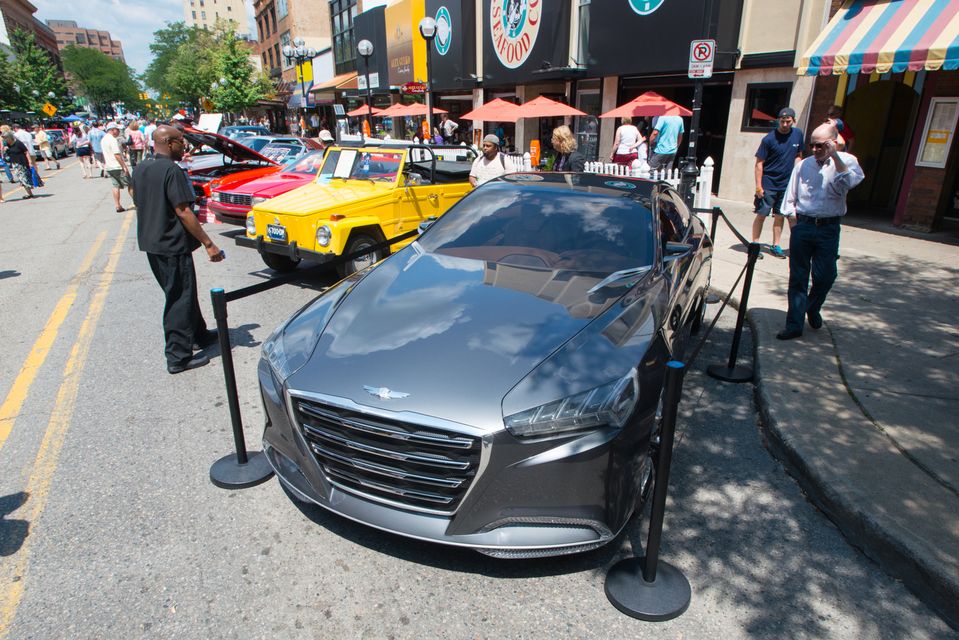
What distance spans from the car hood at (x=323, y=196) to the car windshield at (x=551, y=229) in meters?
2.85

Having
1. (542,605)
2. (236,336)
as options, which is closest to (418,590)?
(542,605)

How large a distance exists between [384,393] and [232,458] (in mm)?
1620

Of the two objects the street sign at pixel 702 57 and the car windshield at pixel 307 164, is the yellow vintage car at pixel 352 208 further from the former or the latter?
the street sign at pixel 702 57

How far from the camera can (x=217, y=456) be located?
3.64 metres

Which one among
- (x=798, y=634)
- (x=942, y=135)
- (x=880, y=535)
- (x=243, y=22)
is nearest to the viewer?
(x=798, y=634)

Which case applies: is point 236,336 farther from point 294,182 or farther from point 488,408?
point 294,182

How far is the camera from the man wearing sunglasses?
4703mm

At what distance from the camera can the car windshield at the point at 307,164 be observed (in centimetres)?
1027

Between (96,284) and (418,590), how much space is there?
6.88 m

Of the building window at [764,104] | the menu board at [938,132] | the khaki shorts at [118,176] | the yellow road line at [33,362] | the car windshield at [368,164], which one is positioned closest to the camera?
the yellow road line at [33,362]

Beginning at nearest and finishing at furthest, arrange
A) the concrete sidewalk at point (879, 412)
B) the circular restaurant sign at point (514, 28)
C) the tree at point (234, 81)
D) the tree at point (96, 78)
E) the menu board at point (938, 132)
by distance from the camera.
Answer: the concrete sidewalk at point (879, 412)
the menu board at point (938, 132)
the circular restaurant sign at point (514, 28)
the tree at point (234, 81)
the tree at point (96, 78)

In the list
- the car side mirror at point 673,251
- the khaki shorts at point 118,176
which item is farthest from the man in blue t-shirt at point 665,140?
the khaki shorts at point 118,176

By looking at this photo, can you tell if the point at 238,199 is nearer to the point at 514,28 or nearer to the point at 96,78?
the point at 514,28

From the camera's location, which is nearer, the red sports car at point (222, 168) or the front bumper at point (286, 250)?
the front bumper at point (286, 250)
